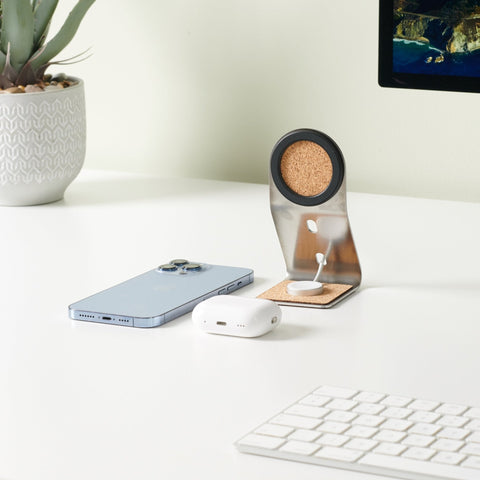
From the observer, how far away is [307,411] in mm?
789

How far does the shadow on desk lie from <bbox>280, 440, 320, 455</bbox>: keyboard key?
2.93ft

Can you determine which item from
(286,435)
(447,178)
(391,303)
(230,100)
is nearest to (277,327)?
(391,303)

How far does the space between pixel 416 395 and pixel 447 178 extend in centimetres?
80

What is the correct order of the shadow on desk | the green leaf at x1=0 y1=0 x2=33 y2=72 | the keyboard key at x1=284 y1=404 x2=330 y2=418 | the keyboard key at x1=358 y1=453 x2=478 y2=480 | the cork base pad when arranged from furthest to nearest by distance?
the shadow on desk < the green leaf at x1=0 y1=0 x2=33 y2=72 < the cork base pad < the keyboard key at x1=284 y1=404 x2=330 y2=418 < the keyboard key at x1=358 y1=453 x2=478 y2=480

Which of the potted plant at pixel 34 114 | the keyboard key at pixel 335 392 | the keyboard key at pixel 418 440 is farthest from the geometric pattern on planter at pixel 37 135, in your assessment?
the keyboard key at pixel 418 440

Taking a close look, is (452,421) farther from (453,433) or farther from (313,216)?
(313,216)

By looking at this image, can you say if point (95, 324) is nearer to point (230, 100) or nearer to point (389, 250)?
point (389, 250)

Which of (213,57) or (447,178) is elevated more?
(213,57)

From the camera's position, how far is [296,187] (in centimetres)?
115

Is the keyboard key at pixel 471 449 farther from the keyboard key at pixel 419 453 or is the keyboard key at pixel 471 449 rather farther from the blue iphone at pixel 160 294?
the blue iphone at pixel 160 294

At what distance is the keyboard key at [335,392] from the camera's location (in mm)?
817

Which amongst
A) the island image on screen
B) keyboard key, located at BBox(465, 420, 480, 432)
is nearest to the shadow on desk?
the island image on screen

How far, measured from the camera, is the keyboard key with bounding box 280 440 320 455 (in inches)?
28.4

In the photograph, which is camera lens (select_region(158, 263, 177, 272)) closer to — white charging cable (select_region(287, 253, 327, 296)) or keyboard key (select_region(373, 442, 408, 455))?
white charging cable (select_region(287, 253, 327, 296))
